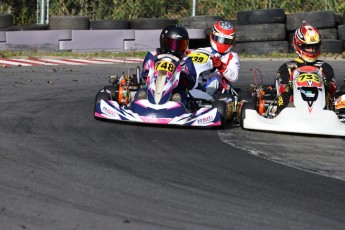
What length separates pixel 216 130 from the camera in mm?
8359

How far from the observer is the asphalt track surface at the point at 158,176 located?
16.5ft

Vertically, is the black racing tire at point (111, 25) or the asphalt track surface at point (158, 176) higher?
the black racing tire at point (111, 25)

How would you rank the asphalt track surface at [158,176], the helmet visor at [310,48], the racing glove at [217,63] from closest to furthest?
1. the asphalt track surface at [158,176]
2. the helmet visor at [310,48]
3. the racing glove at [217,63]

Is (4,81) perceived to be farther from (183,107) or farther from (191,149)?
(191,149)

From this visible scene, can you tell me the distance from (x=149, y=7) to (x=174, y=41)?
10122 mm

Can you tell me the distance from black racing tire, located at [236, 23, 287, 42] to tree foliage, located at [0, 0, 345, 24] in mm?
2610

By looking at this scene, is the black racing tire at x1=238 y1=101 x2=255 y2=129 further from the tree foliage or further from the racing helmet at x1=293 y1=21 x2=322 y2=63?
the tree foliage

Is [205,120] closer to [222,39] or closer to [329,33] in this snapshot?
[222,39]

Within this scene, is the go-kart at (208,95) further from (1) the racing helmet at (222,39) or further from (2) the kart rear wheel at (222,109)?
(1) the racing helmet at (222,39)

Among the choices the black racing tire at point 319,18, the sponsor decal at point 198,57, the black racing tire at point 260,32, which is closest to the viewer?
the sponsor decal at point 198,57

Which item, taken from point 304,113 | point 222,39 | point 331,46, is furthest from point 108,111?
point 331,46

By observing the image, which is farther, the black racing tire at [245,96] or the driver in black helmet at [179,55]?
the black racing tire at [245,96]

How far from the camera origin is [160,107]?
8211mm

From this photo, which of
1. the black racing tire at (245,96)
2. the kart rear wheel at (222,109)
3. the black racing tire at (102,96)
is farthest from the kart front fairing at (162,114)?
the black racing tire at (245,96)
